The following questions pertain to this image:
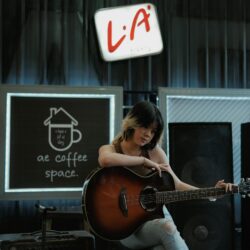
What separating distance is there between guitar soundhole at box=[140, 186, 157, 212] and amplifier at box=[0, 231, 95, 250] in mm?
309

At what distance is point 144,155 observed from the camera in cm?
222

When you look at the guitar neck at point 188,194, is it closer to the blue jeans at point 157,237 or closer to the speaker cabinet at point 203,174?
the blue jeans at point 157,237

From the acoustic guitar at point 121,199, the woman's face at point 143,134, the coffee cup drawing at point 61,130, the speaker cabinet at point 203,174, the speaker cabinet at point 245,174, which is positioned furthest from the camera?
the coffee cup drawing at point 61,130

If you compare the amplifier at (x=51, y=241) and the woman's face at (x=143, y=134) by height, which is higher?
the woman's face at (x=143, y=134)

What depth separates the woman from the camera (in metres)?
1.95

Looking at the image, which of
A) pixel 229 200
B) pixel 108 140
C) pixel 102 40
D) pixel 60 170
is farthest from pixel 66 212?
pixel 102 40

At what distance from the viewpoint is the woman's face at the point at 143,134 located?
214 cm

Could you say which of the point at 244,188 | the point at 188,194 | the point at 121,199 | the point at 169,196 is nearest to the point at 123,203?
the point at 121,199

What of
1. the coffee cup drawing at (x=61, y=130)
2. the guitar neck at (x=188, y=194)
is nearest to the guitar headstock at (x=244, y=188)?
the guitar neck at (x=188, y=194)

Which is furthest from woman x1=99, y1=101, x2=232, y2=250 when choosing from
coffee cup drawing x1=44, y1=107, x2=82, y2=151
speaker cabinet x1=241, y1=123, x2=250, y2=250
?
coffee cup drawing x1=44, y1=107, x2=82, y2=151

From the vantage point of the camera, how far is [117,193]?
207 cm

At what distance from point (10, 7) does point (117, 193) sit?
65.5 inches

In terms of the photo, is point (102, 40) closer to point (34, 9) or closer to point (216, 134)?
point (34, 9)

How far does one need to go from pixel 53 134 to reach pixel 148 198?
3.34 feet
